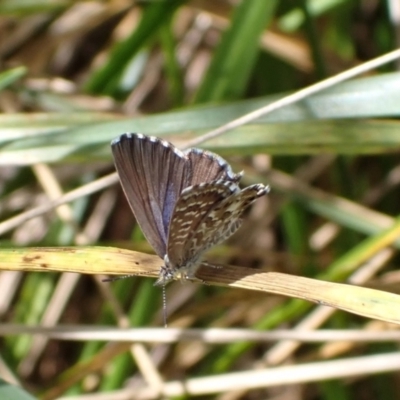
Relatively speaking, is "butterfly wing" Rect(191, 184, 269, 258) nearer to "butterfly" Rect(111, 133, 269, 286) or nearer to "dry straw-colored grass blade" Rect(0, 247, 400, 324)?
"butterfly" Rect(111, 133, 269, 286)

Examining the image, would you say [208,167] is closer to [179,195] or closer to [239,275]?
[179,195]

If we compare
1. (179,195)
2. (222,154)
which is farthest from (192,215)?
(222,154)

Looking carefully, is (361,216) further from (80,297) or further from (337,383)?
(80,297)

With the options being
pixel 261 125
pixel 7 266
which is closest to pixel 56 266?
pixel 7 266

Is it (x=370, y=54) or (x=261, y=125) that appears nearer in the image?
(x=261, y=125)

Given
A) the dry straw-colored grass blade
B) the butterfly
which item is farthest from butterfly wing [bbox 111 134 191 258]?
the dry straw-colored grass blade

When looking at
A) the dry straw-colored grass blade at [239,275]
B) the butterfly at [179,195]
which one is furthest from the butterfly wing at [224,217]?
the dry straw-colored grass blade at [239,275]
